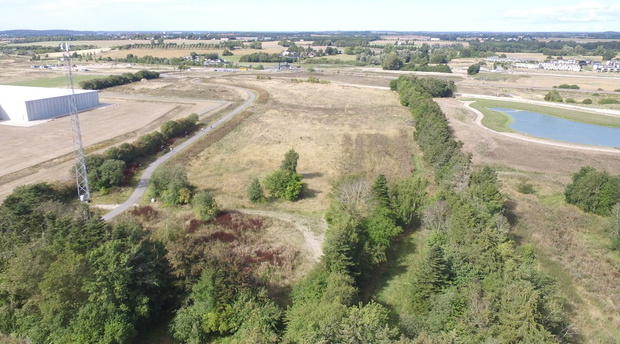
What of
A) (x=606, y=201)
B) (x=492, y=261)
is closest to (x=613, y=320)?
(x=492, y=261)

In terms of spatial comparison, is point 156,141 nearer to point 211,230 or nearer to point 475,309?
point 211,230

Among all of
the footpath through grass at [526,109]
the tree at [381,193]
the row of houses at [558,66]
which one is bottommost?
the footpath through grass at [526,109]

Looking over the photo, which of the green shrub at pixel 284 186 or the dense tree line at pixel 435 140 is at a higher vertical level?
the dense tree line at pixel 435 140

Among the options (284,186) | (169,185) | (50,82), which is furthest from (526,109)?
(50,82)

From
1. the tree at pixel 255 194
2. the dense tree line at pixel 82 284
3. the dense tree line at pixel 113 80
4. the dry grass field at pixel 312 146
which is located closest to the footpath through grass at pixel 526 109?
the dry grass field at pixel 312 146

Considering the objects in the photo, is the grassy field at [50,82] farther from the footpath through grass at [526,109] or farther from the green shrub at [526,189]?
the green shrub at [526,189]

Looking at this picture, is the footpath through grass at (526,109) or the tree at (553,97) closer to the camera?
the footpath through grass at (526,109)

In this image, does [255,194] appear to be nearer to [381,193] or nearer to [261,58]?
[381,193]

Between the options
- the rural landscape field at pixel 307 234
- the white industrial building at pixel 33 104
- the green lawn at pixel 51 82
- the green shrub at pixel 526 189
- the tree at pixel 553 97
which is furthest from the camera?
the green lawn at pixel 51 82
